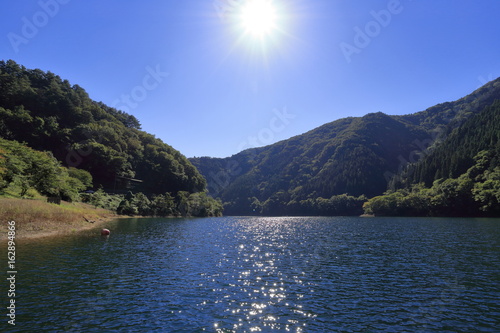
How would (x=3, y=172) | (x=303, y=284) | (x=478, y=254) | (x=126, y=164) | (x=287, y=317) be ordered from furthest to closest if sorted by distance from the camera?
(x=126, y=164) < (x=3, y=172) < (x=478, y=254) < (x=303, y=284) < (x=287, y=317)

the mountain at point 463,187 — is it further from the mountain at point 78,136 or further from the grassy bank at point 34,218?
the grassy bank at point 34,218

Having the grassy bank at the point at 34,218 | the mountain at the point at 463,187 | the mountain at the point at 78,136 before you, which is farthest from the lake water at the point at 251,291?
the mountain at the point at 463,187

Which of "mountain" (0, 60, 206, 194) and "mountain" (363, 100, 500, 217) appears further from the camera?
"mountain" (0, 60, 206, 194)

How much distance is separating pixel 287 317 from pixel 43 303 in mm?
15411

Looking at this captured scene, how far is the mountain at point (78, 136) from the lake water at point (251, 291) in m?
119

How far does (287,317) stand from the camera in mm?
16578

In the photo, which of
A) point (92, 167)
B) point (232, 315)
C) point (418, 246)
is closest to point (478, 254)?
point (418, 246)

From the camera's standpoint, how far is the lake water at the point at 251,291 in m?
15.4

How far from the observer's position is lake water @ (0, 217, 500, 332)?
→ 15.4 meters

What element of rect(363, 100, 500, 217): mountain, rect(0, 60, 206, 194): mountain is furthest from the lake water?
rect(363, 100, 500, 217): mountain

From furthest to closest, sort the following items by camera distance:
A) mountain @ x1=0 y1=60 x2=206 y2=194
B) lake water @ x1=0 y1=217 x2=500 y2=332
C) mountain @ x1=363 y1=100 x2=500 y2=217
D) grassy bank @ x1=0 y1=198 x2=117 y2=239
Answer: mountain @ x1=0 y1=60 x2=206 y2=194, mountain @ x1=363 y1=100 x2=500 y2=217, grassy bank @ x1=0 y1=198 x2=117 y2=239, lake water @ x1=0 y1=217 x2=500 y2=332

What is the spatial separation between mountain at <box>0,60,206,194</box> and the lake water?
119 metres

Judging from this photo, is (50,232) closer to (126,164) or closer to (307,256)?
(307,256)

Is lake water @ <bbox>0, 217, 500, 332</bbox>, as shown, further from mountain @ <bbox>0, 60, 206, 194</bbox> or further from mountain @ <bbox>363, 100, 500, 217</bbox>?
mountain @ <bbox>363, 100, 500, 217</bbox>
